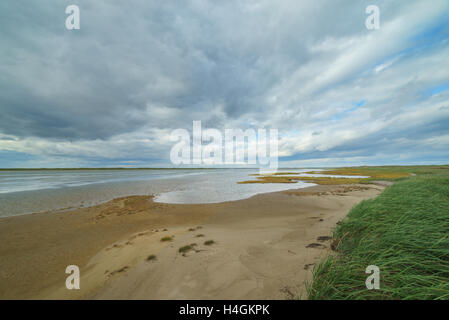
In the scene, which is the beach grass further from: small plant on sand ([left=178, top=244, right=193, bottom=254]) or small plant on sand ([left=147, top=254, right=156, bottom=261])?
small plant on sand ([left=147, top=254, right=156, bottom=261])

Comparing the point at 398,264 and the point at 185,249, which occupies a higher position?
the point at 398,264

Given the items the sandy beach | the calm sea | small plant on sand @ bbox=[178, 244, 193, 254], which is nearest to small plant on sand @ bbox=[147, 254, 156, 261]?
the sandy beach

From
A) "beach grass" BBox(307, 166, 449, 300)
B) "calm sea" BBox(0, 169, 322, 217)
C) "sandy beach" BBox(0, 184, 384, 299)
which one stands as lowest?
"calm sea" BBox(0, 169, 322, 217)

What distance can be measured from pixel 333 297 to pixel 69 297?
5.80 metres

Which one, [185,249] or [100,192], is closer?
[185,249]

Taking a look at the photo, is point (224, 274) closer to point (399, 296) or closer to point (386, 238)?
point (399, 296)

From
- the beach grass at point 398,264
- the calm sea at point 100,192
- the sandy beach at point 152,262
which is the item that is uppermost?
the beach grass at point 398,264

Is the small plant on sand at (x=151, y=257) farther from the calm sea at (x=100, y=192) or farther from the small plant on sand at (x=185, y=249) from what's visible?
the calm sea at (x=100, y=192)

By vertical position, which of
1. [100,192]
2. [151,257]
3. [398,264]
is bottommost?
[100,192]

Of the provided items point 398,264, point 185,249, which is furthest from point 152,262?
point 398,264

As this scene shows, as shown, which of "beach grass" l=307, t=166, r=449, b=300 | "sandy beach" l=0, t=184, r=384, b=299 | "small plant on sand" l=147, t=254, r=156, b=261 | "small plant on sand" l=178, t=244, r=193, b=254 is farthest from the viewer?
"small plant on sand" l=178, t=244, r=193, b=254

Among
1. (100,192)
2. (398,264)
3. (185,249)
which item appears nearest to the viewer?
(398,264)

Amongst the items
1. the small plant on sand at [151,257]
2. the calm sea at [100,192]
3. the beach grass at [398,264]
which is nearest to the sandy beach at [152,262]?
the small plant on sand at [151,257]

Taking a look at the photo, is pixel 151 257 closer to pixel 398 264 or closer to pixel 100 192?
pixel 398 264
